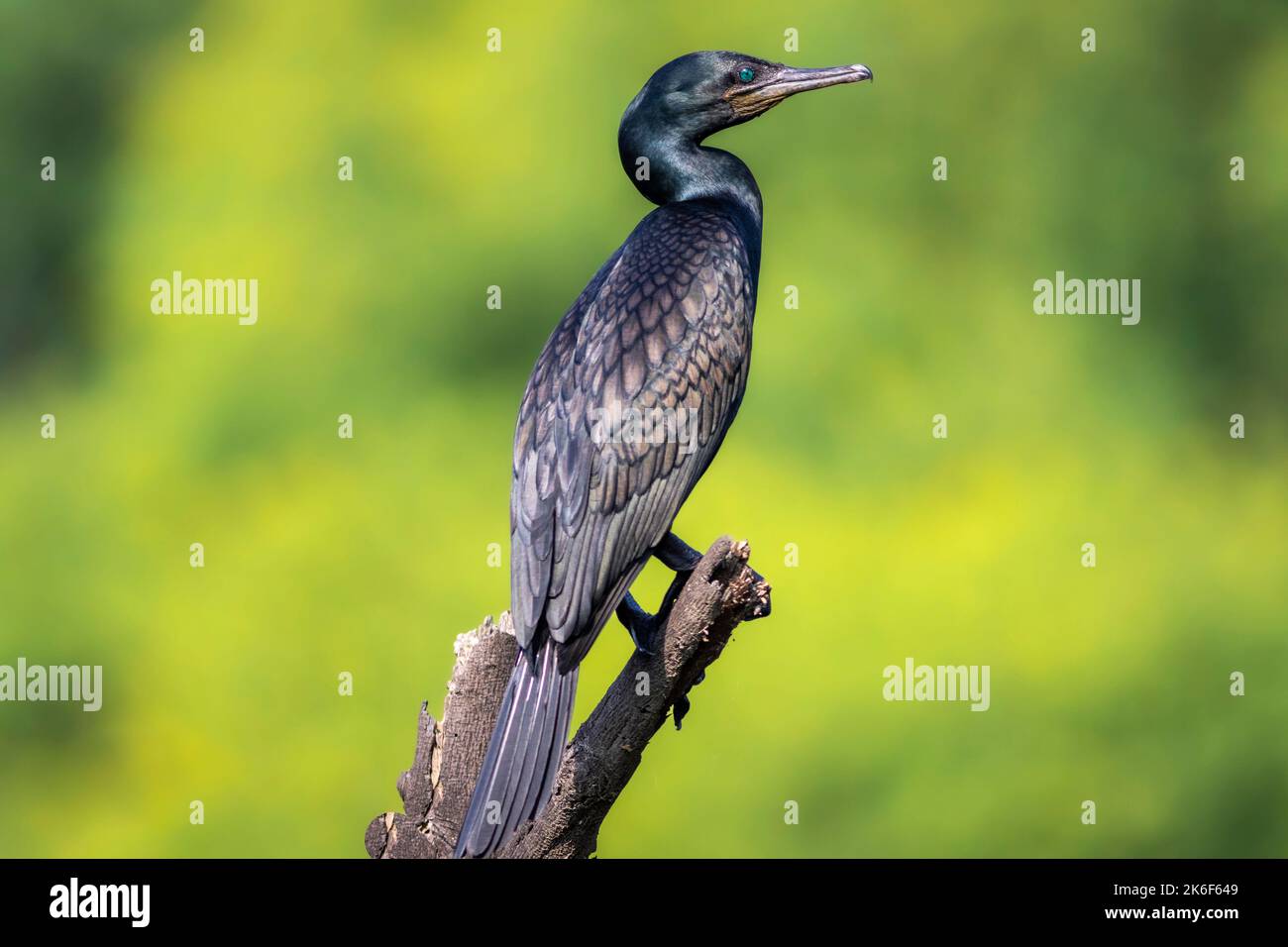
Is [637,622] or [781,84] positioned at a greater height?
[781,84]

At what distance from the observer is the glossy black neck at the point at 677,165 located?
520 centimetres

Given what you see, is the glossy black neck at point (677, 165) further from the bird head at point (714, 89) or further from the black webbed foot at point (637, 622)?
the black webbed foot at point (637, 622)

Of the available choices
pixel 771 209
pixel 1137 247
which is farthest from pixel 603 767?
pixel 1137 247

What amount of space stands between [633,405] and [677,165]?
959mm

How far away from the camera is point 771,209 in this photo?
32.9 feet

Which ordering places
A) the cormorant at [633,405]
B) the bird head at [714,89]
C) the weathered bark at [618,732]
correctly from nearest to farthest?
the weathered bark at [618,732] → the cormorant at [633,405] → the bird head at [714,89]

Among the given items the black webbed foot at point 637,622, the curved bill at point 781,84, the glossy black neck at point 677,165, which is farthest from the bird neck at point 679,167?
the black webbed foot at point 637,622

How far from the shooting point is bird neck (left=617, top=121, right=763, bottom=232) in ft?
17.1

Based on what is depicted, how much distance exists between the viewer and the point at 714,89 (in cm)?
520

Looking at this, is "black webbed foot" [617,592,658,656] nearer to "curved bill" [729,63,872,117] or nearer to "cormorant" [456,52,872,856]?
"cormorant" [456,52,872,856]

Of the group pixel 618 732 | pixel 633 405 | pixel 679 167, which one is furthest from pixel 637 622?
pixel 679 167

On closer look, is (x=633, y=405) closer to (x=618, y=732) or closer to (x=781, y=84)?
(x=618, y=732)

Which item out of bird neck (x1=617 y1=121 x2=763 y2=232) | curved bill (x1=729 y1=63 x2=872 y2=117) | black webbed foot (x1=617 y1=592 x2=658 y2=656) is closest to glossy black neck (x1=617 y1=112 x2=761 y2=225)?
bird neck (x1=617 y1=121 x2=763 y2=232)

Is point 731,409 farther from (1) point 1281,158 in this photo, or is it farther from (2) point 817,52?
(1) point 1281,158
